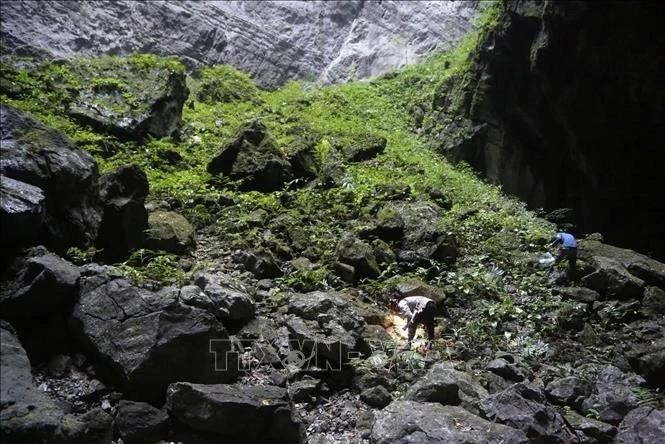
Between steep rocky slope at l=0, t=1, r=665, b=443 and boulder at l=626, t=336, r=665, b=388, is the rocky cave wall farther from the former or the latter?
boulder at l=626, t=336, r=665, b=388

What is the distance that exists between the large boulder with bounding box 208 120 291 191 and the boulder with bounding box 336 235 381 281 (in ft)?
10.1

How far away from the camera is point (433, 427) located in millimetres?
5387

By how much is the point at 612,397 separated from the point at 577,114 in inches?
377

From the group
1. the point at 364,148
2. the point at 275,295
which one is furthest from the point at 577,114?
the point at 275,295

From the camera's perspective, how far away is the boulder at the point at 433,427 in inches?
208

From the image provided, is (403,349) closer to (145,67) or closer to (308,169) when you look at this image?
(308,169)

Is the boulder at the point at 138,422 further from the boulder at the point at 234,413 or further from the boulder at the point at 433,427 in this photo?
the boulder at the point at 433,427

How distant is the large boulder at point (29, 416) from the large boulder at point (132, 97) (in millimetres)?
8556

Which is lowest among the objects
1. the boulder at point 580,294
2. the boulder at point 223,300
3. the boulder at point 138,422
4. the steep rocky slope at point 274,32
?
the boulder at point 138,422

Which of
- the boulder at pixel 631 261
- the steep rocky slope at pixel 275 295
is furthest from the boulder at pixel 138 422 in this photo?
the boulder at pixel 631 261

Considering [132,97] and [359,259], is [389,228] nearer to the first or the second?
[359,259]

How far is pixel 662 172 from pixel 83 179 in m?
13.6

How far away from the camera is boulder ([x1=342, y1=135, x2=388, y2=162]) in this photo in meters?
13.7

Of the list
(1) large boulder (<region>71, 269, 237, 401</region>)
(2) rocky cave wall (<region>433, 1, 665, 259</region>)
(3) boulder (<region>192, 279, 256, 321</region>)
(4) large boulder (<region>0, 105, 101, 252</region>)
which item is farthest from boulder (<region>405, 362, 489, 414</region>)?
(2) rocky cave wall (<region>433, 1, 665, 259</region>)
